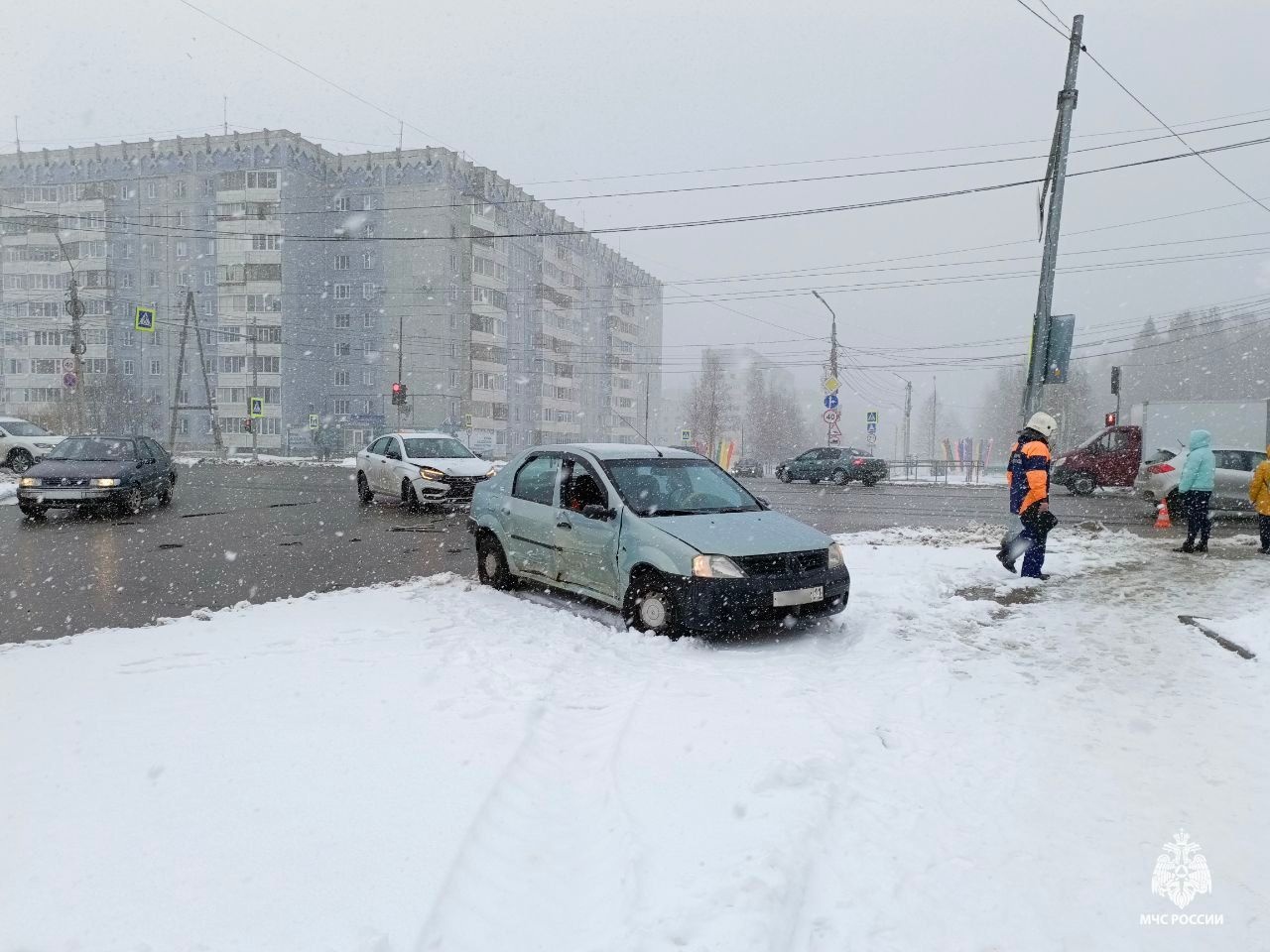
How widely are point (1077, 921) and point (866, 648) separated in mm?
3388

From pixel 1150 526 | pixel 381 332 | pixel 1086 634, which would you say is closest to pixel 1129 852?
pixel 1086 634

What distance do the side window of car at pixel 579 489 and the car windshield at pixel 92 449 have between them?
12.1 m

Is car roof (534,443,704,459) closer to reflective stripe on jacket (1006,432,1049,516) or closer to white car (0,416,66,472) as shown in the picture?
reflective stripe on jacket (1006,432,1049,516)

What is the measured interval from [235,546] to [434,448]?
6.37 m

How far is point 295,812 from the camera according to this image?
3.32 meters

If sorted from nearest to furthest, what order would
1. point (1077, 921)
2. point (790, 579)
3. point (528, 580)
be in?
1. point (1077, 921)
2. point (790, 579)
3. point (528, 580)

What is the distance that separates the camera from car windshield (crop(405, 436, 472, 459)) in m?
17.1

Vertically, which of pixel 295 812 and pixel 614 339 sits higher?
pixel 614 339

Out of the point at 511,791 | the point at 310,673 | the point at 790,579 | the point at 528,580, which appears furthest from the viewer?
the point at 528,580

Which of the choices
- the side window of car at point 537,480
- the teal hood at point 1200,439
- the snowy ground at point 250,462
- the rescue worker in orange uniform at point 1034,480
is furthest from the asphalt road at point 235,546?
the snowy ground at point 250,462

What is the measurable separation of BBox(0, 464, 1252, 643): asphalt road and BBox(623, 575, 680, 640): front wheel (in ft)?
12.7

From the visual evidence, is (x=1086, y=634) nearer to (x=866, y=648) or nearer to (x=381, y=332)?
(x=866, y=648)

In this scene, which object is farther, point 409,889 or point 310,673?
point 310,673

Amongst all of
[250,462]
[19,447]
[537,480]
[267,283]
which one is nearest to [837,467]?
[537,480]
